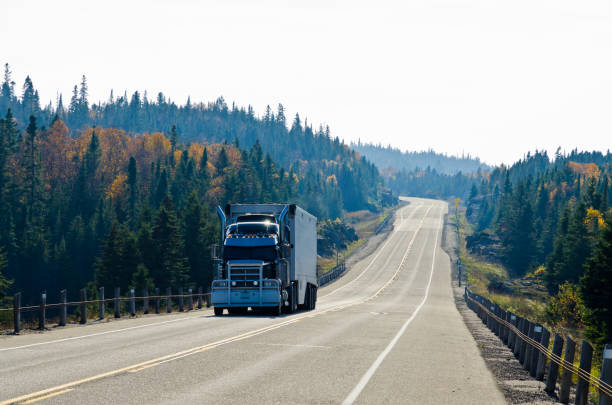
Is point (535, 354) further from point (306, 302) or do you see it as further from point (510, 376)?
point (306, 302)


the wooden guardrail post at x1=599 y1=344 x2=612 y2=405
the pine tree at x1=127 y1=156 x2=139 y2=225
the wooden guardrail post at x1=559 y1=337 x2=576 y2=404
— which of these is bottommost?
the wooden guardrail post at x1=559 y1=337 x2=576 y2=404

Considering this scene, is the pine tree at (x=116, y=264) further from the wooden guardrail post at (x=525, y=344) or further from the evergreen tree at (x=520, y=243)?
the evergreen tree at (x=520, y=243)

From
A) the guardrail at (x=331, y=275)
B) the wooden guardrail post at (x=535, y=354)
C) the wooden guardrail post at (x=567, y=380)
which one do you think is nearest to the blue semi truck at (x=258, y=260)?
the wooden guardrail post at (x=535, y=354)

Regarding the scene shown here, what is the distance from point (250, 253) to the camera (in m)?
28.9

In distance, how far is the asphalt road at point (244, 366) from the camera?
990 centimetres

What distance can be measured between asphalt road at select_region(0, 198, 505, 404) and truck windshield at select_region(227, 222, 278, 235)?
612 centimetres

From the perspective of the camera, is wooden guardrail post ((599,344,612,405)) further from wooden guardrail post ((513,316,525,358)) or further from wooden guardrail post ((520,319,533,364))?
wooden guardrail post ((513,316,525,358))

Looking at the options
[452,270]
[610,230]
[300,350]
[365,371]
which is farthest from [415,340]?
[452,270]

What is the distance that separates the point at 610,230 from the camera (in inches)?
1929

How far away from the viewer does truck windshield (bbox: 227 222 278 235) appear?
2952 centimetres

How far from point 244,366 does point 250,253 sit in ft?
53.1

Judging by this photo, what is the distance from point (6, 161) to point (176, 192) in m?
35.0

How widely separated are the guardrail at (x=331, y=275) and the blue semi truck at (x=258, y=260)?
200 ft

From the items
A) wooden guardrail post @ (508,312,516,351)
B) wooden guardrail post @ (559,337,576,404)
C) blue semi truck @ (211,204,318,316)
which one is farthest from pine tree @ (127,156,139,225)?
wooden guardrail post @ (559,337,576,404)
